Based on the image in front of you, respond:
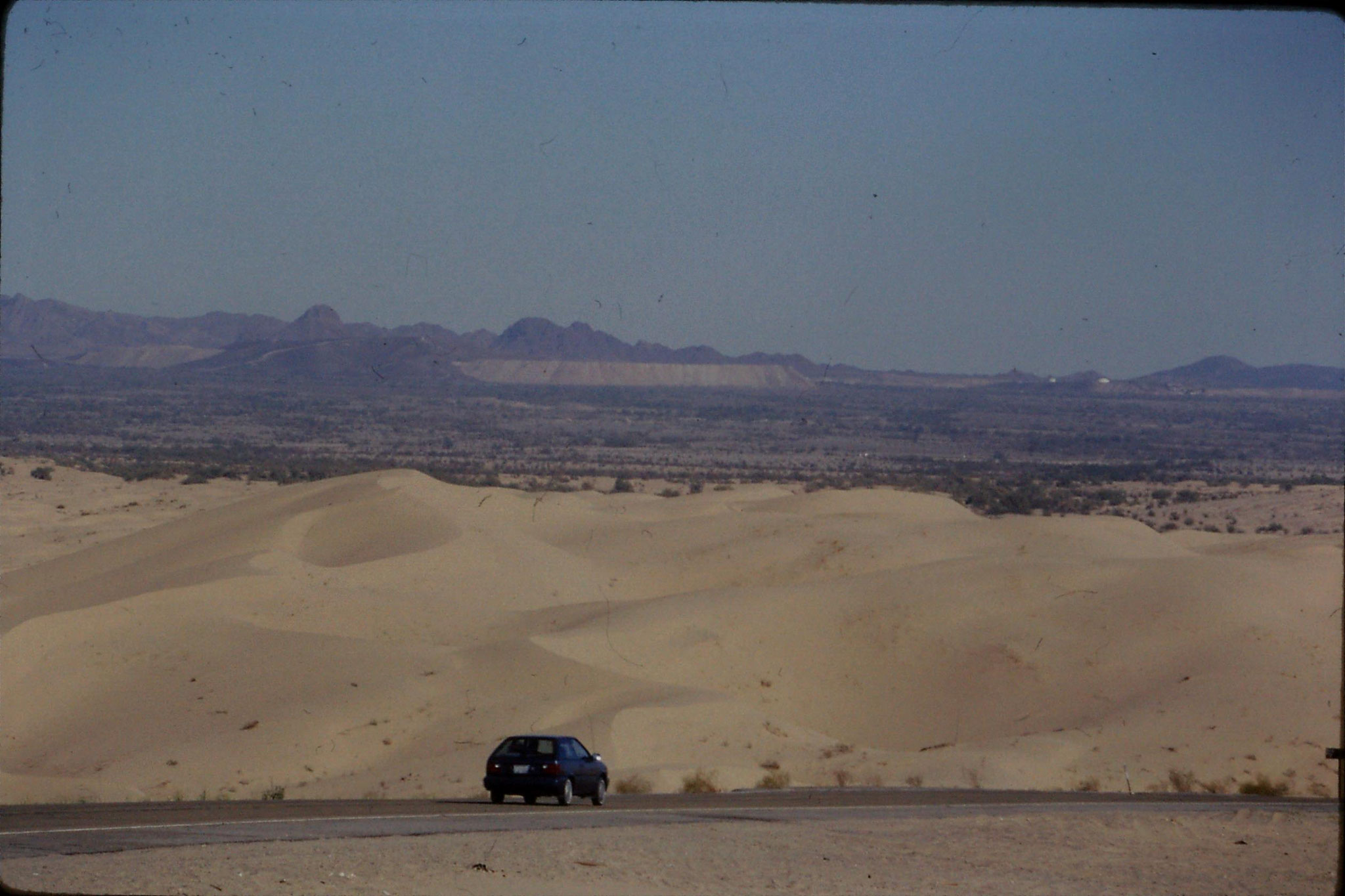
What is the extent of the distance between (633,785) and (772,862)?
9.05m

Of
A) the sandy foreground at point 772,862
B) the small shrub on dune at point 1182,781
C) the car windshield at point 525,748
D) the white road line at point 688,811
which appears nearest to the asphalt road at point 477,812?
the white road line at point 688,811

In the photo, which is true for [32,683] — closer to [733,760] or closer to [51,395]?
[733,760]

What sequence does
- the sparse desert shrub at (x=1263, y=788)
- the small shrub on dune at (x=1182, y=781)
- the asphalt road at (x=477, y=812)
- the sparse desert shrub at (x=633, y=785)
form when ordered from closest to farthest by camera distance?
the asphalt road at (x=477, y=812), the sparse desert shrub at (x=633, y=785), the sparse desert shrub at (x=1263, y=788), the small shrub on dune at (x=1182, y=781)

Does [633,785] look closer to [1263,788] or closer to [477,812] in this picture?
[477,812]

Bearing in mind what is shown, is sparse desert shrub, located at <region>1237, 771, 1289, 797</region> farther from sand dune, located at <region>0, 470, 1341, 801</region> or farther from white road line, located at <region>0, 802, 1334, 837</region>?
white road line, located at <region>0, 802, 1334, 837</region>

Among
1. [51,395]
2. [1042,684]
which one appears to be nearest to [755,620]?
[1042,684]

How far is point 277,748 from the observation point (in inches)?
982

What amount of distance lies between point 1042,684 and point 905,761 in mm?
7422

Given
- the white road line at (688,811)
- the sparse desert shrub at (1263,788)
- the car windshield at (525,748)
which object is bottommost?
the sparse desert shrub at (1263,788)

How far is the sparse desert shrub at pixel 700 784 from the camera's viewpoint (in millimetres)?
22656

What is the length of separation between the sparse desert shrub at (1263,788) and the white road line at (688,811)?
9.66ft

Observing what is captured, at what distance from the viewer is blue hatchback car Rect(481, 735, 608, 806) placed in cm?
1864

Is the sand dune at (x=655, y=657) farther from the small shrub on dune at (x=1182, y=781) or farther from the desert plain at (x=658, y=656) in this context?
the small shrub on dune at (x=1182, y=781)

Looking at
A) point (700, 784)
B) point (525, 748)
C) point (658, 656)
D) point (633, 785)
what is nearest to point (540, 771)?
point (525, 748)
